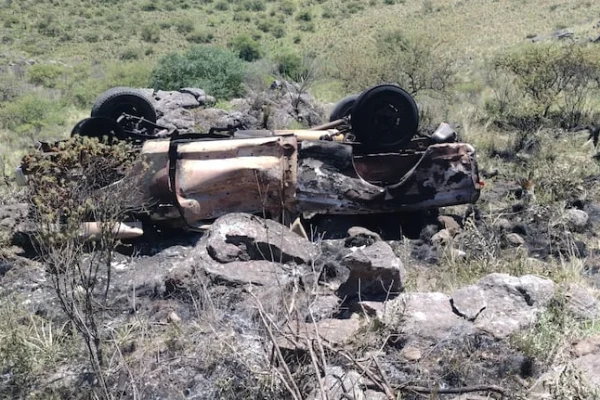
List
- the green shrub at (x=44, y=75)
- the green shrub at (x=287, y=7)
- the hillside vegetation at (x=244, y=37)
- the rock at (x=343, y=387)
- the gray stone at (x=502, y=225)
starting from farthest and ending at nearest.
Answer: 1. the green shrub at (x=287, y=7)
2. the green shrub at (x=44, y=75)
3. the hillside vegetation at (x=244, y=37)
4. the gray stone at (x=502, y=225)
5. the rock at (x=343, y=387)

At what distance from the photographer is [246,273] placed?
5.70 meters

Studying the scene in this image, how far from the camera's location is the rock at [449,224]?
298 inches

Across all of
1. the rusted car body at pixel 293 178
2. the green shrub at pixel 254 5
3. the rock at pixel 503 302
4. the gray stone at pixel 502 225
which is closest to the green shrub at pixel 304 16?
the green shrub at pixel 254 5

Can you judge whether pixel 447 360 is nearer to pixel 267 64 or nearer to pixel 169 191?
pixel 169 191

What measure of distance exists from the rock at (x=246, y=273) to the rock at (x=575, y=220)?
12.4 feet

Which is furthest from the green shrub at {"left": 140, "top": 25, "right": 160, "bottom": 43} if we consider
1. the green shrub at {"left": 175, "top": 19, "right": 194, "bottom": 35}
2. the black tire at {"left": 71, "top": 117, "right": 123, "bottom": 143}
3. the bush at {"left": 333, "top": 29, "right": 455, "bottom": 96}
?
the black tire at {"left": 71, "top": 117, "right": 123, "bottom": 143}

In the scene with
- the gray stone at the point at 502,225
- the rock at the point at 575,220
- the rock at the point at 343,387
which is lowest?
the rock at the point at 575,220

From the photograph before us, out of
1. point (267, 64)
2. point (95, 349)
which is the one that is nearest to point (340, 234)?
point (95, 349)

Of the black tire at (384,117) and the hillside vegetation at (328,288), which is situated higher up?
the black tire at (384,117)

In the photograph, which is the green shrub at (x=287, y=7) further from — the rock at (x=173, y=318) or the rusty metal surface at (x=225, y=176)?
the rock at (x=173, y=318)

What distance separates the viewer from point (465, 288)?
5.30 metres

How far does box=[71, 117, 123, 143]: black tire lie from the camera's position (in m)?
7.83

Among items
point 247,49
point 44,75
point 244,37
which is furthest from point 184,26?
point 44,75

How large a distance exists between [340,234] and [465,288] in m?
2.39
